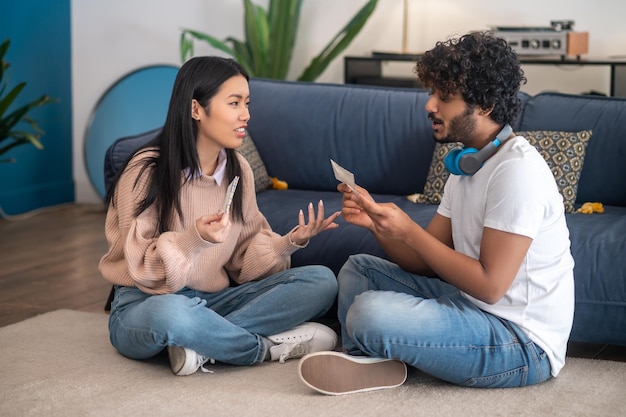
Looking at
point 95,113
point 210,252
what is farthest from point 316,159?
point 95,113

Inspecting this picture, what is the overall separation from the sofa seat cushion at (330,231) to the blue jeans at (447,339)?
58cm

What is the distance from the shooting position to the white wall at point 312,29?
15.2ft

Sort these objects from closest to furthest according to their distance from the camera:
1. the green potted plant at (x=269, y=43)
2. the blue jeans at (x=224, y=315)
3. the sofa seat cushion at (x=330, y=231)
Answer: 1. the blue jeans at (x=224, y=315)
2. the sofa seat cushion at (x=330, y=231)
3. the green potted plant at (x=269, y=43)

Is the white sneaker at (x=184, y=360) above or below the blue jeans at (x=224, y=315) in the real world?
below

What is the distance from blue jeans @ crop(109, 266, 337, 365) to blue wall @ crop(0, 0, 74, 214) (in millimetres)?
2823

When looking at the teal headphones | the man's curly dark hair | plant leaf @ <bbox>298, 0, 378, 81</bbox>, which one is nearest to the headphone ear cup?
the teal headphones

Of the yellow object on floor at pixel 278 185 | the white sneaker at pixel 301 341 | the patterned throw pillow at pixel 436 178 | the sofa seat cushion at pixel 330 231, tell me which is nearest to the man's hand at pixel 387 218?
the white sneaker at pixel 301 341

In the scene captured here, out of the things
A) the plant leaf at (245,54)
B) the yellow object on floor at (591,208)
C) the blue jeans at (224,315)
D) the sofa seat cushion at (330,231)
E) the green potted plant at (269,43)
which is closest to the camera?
the blue jeans at (224,315)

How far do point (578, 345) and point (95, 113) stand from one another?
339 cm

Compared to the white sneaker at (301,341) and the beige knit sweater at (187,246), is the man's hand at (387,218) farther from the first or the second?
the white sneaker at (301,341)

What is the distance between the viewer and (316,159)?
12.2ft

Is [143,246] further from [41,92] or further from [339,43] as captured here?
[41,92]

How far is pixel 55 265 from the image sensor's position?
13.5ft

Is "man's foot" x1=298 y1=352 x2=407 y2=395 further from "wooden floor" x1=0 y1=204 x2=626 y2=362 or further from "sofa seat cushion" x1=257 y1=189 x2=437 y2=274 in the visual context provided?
"wooden floor" x1=0 y1=204 x2=626 y2=362
